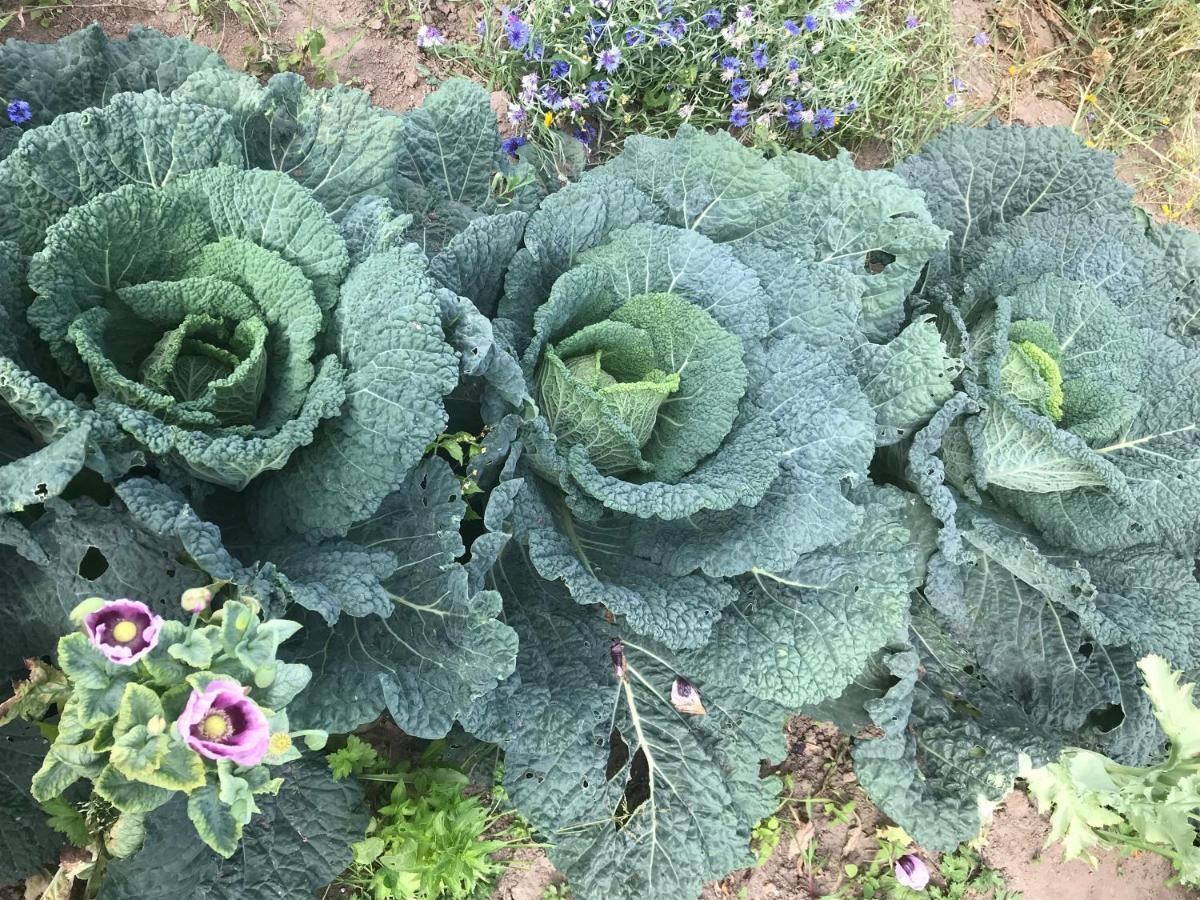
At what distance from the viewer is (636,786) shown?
9.23 feet

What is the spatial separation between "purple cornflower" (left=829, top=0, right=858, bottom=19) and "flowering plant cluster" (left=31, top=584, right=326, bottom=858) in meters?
3.40

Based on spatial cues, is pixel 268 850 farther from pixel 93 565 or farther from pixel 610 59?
pixel 610 59

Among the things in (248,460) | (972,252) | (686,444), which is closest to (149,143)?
(248,460)

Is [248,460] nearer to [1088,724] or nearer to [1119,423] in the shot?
[1119,423]

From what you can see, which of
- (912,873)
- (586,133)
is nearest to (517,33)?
(586,133)

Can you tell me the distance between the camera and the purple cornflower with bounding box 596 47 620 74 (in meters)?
3.48

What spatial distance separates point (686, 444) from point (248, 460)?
3.96 ft

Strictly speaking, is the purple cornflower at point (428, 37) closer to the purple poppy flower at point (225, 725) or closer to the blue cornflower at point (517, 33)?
the blue cornflower at point (517, 33)

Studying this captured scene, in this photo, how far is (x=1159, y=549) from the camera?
3.16 meters

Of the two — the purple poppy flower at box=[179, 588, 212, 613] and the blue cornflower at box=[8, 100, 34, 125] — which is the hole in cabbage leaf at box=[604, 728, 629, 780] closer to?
the purple poppy flower at box=[179, 588, 212, 613]

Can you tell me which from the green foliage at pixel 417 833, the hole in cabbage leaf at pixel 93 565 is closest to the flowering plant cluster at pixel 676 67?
the hole in cabbage leaf at pixel 93 565

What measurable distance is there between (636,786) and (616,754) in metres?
0.11

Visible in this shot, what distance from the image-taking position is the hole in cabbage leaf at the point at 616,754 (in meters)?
2.81

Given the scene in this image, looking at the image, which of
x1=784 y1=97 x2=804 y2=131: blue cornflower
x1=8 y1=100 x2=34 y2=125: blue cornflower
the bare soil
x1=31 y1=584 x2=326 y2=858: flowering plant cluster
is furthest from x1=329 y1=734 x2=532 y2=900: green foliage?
x1=784 y1=97 x2=804 y2=131: blue cornflower
